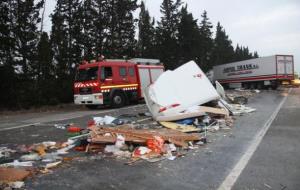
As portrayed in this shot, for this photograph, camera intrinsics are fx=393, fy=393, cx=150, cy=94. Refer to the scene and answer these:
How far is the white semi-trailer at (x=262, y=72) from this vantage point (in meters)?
42.0

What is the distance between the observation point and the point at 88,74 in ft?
70.4

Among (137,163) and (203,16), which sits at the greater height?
(203,16)

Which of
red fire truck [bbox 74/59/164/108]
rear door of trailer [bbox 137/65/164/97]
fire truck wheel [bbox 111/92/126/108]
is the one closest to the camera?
red fire truck [bbox 74/59/164/108]

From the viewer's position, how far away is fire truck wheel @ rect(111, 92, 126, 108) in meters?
21.7

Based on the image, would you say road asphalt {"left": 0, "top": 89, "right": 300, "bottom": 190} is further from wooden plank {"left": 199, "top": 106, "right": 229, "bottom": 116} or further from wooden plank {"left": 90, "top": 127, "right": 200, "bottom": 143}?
wooden plank {"left": 199, "top": 106, "right": 229, "bottom": 116}

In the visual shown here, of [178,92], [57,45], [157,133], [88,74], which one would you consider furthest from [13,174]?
[57,45]

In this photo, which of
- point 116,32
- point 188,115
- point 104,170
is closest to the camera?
point 104,170

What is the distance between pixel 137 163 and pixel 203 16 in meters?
69.6

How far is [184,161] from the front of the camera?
25.3 feet

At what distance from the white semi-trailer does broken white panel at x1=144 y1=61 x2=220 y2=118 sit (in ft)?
96.3

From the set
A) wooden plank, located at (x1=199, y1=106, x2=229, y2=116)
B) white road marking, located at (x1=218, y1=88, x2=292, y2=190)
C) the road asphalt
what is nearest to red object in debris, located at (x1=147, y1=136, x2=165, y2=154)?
the road asphalt

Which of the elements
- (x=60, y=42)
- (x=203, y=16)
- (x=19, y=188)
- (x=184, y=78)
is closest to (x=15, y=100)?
(x=60, y=42)

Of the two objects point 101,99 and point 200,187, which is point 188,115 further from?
point 101,99

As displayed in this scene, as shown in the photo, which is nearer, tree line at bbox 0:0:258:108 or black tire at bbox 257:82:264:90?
tree line at bbox 0:0:258:108
